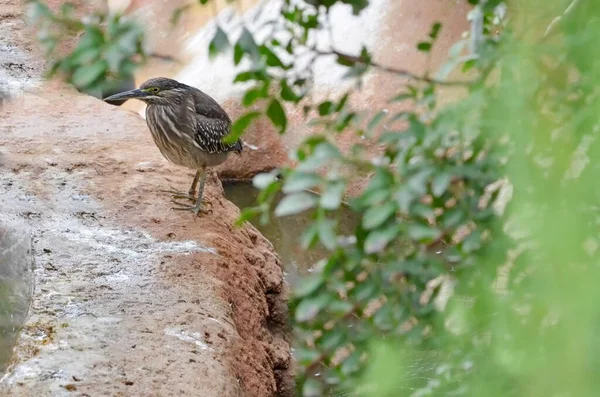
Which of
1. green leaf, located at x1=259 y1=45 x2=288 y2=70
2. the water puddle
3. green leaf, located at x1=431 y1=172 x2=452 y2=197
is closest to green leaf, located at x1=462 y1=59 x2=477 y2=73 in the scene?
green leaf, located at x1=431 y1=172 x2=452 y2=197

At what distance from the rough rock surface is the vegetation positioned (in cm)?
232

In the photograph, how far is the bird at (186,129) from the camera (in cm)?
606

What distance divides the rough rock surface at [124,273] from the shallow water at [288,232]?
1141 mm

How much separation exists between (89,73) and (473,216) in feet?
2.63

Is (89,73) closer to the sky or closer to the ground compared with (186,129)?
closer to the sky

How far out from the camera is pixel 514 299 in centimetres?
146

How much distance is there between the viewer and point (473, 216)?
1776 millimetres

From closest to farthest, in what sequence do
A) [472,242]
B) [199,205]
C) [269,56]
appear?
[472,242], [269,56], [199,205]

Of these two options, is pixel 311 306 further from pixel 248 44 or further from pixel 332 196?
pixel 248 44

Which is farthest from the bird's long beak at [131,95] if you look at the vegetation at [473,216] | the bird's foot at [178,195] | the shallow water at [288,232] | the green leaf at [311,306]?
the green leaf at [311,306]

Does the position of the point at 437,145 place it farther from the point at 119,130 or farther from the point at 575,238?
the point at 119,130

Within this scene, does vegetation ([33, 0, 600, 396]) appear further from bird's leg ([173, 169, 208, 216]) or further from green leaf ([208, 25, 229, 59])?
bird's leg ([173, 169, 208, 216])

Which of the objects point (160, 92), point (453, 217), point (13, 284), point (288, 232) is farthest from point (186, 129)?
point (453, 217)

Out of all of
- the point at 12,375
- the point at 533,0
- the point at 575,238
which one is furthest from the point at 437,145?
the point at 12,375
